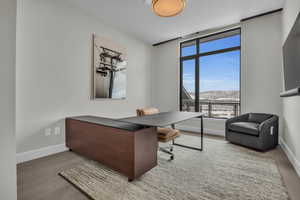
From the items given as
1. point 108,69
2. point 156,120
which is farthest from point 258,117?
point 108,69

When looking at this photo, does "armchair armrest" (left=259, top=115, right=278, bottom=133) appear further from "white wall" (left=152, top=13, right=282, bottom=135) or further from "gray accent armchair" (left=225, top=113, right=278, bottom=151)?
"white wall" (left=152, top=13, right=282, bottom=135)

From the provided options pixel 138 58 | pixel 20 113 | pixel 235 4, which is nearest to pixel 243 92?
pixel 235 4

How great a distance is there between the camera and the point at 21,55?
2.12m

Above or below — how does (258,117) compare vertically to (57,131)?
above

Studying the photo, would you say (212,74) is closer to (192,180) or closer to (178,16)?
(178,16)

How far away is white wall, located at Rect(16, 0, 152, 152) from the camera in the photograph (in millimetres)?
2145

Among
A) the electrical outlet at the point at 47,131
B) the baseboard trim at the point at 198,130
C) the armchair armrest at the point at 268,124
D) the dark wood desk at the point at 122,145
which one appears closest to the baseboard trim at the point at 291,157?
the armchair armrest at the point at 268,124

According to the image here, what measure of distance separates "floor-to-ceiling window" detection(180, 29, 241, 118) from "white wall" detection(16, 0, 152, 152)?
2.48m

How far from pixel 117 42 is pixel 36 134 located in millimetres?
2657

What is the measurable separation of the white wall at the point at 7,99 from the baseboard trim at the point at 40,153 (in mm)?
1408

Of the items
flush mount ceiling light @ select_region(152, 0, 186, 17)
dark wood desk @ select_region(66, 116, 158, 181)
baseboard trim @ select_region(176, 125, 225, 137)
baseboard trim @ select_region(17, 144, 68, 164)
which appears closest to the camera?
dark wood desk @ select_region(66, 116, 158, 181)

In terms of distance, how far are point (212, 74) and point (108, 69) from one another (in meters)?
2.91

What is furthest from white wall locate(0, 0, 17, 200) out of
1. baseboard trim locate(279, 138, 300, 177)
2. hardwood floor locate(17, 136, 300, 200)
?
baseboard trim locate(279, 138, 300, 177)

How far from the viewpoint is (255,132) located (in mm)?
2545
